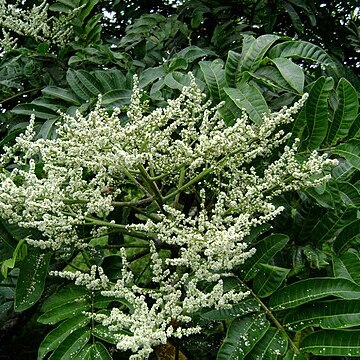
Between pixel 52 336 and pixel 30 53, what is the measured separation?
138 centimetres

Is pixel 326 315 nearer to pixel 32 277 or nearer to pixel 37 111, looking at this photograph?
pixel 32 277

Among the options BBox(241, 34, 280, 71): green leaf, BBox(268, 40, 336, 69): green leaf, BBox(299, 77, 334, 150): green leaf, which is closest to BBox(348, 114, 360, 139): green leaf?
BBox(299, 77, 334, 150): green leaf

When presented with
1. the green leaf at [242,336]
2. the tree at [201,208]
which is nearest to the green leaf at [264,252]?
the tree at [201,208]

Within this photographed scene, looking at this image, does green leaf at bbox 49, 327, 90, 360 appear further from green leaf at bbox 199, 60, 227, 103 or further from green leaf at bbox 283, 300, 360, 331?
green leaf at bbox 199, 60, 227, 103

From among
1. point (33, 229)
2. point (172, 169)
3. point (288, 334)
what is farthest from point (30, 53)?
point (288, 334)

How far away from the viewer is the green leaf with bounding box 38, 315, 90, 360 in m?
1.70

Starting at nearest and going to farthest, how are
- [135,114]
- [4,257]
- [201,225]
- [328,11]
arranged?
[201,225] → [135,114] → [4,257] → [328,11]

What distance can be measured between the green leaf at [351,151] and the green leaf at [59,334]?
91cm

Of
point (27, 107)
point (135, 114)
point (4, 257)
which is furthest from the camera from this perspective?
point (27, 107)

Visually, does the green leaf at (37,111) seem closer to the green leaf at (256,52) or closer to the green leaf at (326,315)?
the green leaf at (256,52)

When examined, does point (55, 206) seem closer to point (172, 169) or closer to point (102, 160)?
point (102, 160)

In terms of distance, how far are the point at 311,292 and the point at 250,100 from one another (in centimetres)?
63

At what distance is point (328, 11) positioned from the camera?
11.6 ft

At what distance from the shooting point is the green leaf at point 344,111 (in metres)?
1.92
